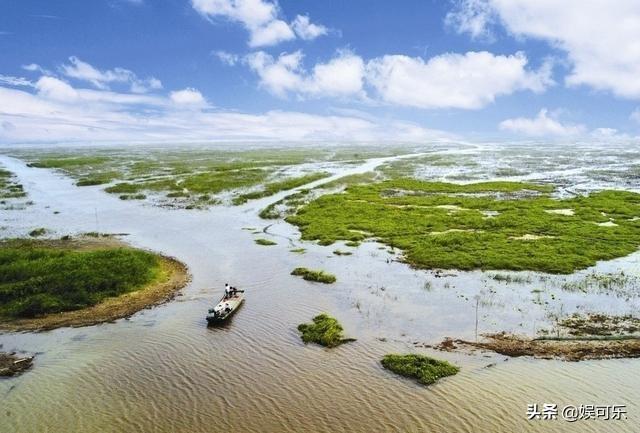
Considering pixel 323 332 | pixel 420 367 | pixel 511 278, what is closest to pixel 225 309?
pixel 323 332

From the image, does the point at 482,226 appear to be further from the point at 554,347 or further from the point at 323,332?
the point at 323,332

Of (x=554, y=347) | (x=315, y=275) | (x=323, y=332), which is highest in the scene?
(x=315, y=275)

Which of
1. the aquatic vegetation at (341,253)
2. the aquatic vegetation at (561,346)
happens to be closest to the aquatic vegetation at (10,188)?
the aquatic vegetation at (341,253)

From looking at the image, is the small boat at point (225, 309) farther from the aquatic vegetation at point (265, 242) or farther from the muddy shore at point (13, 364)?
the aquatic vegetation at point (265, 242)

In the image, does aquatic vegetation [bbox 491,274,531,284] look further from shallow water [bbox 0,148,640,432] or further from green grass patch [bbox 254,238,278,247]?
green grass patch [bbox 254,238,278,247]

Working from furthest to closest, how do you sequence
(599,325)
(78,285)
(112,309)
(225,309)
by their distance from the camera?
(78,285)
(112,309)
(225,309)
(599,325)
